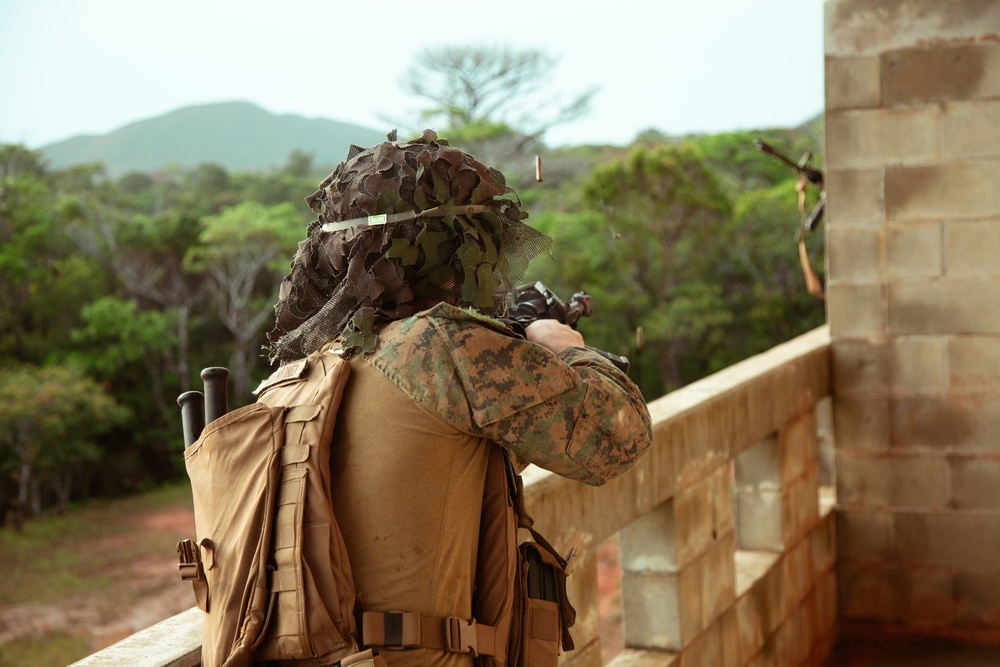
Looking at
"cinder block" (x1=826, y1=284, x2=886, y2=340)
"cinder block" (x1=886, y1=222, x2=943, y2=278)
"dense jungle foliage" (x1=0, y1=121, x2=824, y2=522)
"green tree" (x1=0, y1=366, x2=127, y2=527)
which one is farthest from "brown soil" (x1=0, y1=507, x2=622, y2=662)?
"cinder block" (x1=886, y1=222, x2=943, y2=278)

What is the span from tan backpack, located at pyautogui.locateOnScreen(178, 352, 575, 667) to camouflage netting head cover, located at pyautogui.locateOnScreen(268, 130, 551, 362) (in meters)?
0.08

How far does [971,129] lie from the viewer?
156 inches

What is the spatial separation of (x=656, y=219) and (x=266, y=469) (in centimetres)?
1333

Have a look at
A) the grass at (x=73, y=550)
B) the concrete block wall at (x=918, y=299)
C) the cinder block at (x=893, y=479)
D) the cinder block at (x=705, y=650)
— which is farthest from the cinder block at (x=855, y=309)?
the grass at (x=73, y=550)

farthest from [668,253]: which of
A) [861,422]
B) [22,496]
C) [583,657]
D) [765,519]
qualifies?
[583,657]

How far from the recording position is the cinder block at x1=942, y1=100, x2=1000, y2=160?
155 inches

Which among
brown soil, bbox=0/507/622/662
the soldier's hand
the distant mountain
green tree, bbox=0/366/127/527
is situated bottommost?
brown soil, bbox=0/507/622/662

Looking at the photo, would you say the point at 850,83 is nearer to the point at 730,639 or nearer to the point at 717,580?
the point at 717,580

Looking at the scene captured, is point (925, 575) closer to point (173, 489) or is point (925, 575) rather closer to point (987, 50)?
point (987, 50)

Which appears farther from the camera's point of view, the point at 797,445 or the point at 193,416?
the point at 797,445

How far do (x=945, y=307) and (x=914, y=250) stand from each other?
0.25m

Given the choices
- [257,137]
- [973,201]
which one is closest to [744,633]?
[973,201]

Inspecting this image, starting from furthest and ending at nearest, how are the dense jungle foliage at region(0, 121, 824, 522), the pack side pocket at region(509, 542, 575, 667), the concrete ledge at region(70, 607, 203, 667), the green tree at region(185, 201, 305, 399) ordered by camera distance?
1. the green tree at region(185, 201, 305, 399)
2. the dense jungle foliage at region(0, 121, 824, 522)
3. the pack side pocket at region(509, 542, 575, 667)
4. the concrete ledge at region(70, 607, 203, 667)

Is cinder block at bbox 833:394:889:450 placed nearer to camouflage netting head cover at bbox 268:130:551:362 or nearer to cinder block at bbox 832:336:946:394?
cinder block at bbox 832:336:946:394
